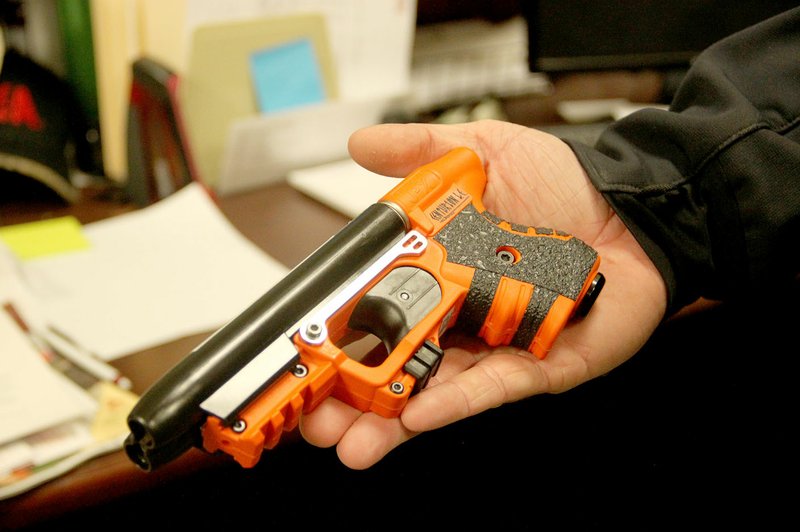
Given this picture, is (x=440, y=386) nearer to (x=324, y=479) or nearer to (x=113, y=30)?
(x=324, y=479)

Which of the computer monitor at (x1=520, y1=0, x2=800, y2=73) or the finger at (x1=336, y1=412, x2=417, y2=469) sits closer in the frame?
the finger at (x1=336, y1=412, x2=417, y2=469)

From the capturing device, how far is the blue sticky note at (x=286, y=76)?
0.93 metres

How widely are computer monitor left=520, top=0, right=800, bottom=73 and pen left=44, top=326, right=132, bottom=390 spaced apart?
74cm

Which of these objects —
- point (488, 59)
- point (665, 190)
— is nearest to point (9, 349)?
point (665, 190)

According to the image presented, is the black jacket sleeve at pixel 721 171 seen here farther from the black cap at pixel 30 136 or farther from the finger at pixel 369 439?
the black cap at pixel 30 136

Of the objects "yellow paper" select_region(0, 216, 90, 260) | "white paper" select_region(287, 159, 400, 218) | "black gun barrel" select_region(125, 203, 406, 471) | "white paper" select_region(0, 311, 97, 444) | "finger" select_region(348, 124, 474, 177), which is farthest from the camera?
"white paper" select_region(287, 159, 400, 218)

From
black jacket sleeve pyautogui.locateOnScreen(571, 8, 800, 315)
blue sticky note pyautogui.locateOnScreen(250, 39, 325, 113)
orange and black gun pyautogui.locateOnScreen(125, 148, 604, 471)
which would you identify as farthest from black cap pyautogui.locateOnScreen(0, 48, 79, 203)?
black jacket sleeve pyautogui.locateOnScreen(571, 8, 800, 315)

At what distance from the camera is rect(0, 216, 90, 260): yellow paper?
752 mm

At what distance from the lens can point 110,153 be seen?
948mm

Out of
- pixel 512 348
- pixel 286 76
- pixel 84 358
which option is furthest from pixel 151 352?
pixel 286 76

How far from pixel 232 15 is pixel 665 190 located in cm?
62

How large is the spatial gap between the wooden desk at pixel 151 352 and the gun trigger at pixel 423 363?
15 centimetres

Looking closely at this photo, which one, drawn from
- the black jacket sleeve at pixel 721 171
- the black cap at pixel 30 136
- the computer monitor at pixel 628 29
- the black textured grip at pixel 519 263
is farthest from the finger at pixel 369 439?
the computer monitor at pixel 628 29

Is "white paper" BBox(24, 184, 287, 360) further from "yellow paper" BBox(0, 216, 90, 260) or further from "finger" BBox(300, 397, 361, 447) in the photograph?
"finger" BBox(300, 397, 361, 447)
